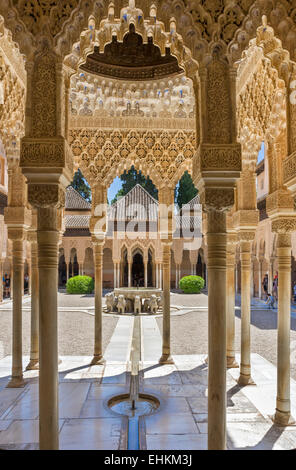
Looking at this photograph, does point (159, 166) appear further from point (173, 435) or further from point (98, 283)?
point (173, 435)

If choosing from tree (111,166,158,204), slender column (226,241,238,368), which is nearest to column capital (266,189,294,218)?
slender column (226,241,238,368)

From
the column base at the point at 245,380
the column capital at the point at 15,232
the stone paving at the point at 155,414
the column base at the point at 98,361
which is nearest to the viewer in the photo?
the stone paving at the point at 155,414

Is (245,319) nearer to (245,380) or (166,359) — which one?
(245,380)

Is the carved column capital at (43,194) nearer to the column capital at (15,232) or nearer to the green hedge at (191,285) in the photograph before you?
the column capital at (15,232)

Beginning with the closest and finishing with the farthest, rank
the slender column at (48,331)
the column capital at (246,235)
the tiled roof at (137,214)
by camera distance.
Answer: the slender column at (48,331), the column capital at (246,235), the tiled roof at (137,214)

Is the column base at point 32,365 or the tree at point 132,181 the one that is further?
the tree at point 132,181

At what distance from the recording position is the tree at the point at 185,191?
109 feet

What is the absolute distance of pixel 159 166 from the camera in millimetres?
7391

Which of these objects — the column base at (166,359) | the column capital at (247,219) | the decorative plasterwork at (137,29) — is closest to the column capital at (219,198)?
the decorative plasterwork at (137,29)

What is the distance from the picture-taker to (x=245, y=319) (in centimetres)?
590

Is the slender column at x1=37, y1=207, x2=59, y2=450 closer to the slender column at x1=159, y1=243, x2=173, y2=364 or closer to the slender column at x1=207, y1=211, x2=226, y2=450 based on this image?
the slender column at x1=207, y1=211, x2=226, y2=450

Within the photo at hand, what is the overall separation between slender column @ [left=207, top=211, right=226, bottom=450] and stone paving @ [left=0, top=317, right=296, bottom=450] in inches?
41.7

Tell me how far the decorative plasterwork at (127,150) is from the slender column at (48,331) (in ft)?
14.1

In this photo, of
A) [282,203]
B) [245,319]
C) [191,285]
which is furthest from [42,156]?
[191,285]
